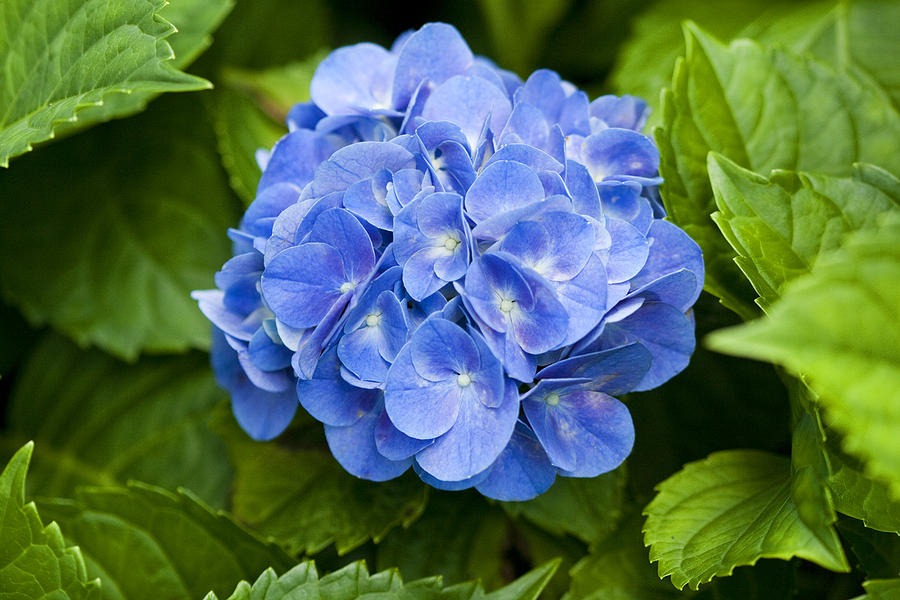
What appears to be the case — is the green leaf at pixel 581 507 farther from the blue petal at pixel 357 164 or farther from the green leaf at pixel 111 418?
the green leaf at pixel 111 418

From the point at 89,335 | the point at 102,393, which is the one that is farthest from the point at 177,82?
the point at 102,393

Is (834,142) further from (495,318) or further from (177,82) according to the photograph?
(177,82)

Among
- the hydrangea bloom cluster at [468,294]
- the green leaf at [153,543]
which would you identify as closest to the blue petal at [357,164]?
the hydrangea bloom cluster at [468,294]

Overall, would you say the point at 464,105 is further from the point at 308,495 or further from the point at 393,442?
the point at 308,495

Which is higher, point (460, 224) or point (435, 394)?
point (460, 224)

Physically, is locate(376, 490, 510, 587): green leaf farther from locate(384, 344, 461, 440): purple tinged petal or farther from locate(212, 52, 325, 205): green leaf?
locate(212, 52, 325, 205): green leaf

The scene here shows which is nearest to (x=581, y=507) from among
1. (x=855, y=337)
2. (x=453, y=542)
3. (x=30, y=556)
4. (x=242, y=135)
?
(x=453, y=542)
